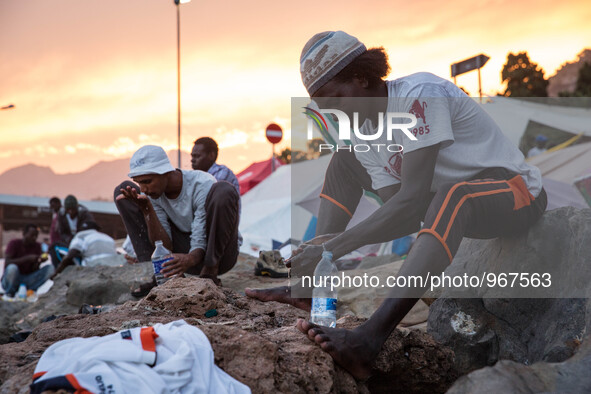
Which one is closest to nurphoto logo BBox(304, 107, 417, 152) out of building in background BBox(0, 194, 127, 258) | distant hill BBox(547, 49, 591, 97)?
building in background BBox(0, 194, 127, 258)

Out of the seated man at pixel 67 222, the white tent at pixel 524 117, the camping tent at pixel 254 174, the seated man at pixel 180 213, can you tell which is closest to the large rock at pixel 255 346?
the seated man at pixel 180 213

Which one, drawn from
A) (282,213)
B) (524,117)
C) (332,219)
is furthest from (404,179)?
(524,117)

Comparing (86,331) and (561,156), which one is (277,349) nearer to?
(86,331)

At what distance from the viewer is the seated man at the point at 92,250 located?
827cm

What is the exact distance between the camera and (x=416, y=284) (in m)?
Answer: 2.12

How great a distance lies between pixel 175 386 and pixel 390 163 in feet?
5.63

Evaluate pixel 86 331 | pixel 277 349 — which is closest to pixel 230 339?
pixel 277 349

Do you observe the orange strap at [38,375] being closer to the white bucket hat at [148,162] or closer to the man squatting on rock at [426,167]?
the man squatting on rock at [426,167]

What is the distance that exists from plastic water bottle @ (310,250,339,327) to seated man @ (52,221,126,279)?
5848 mm

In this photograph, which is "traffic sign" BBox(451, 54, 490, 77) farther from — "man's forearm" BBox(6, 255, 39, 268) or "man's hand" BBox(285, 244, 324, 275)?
"man's forearm" BBox(6, 255, 39, 268)

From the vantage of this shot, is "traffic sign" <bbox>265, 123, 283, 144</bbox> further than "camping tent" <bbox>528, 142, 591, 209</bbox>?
Yes

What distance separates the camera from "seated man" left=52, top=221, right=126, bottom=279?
27.1ft

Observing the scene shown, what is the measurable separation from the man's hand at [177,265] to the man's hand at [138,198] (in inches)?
17.1

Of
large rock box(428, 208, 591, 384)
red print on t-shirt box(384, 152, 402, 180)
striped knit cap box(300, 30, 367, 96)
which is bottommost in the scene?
large rock box(428, 208, 591, 384)
